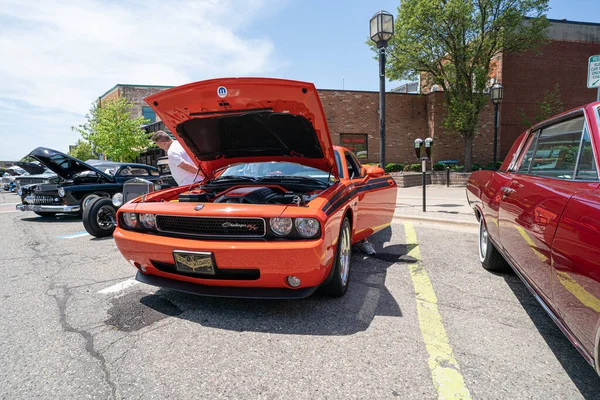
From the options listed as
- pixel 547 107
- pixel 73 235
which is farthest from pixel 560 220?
pixel 547 107

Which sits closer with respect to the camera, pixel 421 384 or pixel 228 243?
pixel 421 384

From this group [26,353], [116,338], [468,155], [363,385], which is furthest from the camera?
[468,155]

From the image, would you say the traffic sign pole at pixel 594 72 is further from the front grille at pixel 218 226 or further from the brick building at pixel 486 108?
the brick building at pixel 486 108

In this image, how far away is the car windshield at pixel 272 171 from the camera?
3.98 meters

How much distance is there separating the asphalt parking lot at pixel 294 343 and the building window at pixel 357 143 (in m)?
16.6

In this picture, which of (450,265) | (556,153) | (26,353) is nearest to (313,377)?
(26,353)

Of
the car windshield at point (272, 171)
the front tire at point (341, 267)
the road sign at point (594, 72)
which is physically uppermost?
the road sign at point (594, 72)

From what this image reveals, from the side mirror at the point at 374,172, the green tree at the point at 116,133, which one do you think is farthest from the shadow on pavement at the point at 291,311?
the green tree at the point at 116,133

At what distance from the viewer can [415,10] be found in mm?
16344

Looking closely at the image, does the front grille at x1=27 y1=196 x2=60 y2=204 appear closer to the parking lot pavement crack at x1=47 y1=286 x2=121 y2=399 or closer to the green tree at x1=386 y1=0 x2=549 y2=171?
A: the parking lot pavement crack at x1=47 y1=286 x2=121 y2=399

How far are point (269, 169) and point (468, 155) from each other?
661 inches

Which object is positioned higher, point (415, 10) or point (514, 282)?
point (415, 10)

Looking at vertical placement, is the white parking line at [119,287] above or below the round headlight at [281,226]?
below

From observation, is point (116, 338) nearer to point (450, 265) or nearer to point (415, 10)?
point (450, 265)
